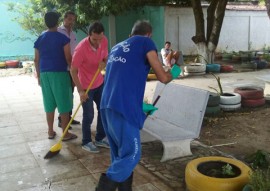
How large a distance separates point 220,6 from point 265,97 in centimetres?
612

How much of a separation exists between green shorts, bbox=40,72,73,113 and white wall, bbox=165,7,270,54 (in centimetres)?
1182

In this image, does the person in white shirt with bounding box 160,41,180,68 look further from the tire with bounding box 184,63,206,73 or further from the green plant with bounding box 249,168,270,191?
the green plant with bounding box 249,168,270,191

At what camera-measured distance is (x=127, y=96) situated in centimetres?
276

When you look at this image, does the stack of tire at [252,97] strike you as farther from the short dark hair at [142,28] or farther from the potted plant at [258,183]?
Answer: the short dark hair at [142,28]

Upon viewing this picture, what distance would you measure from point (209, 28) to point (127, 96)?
11.5 m

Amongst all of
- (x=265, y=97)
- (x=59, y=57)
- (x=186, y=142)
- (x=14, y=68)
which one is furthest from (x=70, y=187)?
(x=14, y=68)

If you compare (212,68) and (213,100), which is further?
(212,68)

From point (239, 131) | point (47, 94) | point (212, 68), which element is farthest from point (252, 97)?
point (212, 68)

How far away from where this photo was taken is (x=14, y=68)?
15.7 metres

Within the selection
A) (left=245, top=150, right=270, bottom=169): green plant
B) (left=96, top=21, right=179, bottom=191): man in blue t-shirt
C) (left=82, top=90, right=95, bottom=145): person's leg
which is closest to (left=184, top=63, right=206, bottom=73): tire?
(left=82, top=90, right=95, bottom=145): person's leg

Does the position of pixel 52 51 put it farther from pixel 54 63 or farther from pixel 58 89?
pixel 58 89

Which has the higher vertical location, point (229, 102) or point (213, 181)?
point (213, 181)

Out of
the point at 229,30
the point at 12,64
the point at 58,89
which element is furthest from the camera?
the point at 229,30

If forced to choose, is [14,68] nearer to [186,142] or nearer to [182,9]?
[182,9]
